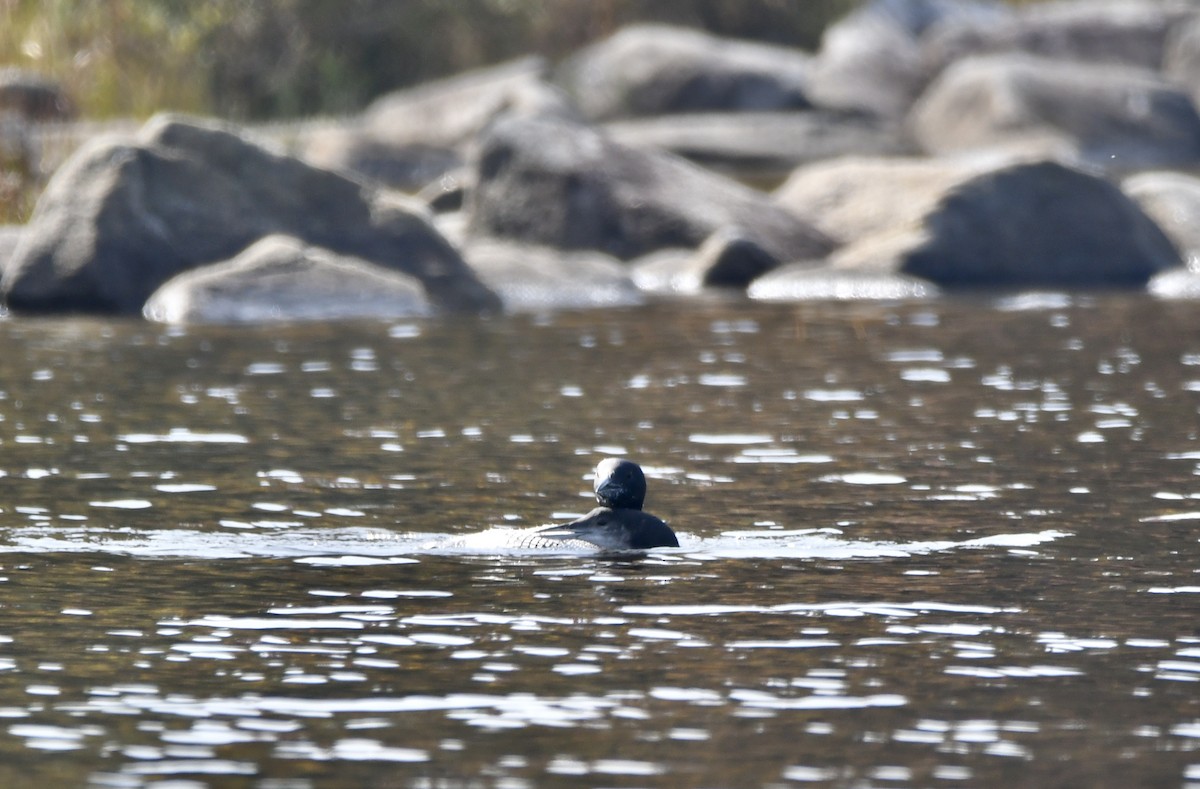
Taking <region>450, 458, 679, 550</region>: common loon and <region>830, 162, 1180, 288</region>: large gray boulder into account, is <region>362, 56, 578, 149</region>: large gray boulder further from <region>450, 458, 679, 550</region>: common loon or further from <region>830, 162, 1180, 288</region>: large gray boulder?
<region>450, 458, 679, 550</region>: common loon

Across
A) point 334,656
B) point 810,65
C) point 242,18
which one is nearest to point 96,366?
point 334,656

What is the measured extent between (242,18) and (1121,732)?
105 ft

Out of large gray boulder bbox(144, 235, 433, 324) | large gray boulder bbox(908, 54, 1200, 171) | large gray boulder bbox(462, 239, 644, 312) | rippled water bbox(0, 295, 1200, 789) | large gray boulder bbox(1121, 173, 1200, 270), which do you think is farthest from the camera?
large gray boulder bbox(908, 54, 1200, 171)

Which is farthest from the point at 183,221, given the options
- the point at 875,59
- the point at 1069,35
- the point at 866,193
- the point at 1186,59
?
the point at 1186,59

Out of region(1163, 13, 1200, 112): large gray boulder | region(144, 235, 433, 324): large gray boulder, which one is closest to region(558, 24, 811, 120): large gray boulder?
region(1163, 13, 1200, 112): large gray boulder

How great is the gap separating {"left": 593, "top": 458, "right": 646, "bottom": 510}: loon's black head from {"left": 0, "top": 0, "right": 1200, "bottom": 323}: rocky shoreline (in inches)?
437

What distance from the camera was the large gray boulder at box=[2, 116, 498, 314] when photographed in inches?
843

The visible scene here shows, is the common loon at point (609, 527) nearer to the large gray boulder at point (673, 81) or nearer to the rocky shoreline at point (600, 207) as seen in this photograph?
the rocky shoreline at point (600, 207)

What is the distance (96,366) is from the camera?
56.0 feet

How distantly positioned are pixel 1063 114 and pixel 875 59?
6.38 m

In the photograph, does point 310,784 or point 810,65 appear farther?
point 810,65

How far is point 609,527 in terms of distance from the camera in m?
10.0

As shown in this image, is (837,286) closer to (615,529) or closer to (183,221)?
(183,221)

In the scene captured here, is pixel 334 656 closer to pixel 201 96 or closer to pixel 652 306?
pixel 652 306
